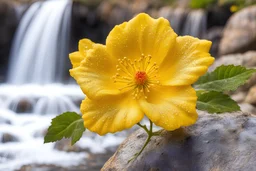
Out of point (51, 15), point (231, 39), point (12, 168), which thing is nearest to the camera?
point (12, 168)

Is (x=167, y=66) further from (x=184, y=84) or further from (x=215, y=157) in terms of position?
(x=215, y=157)

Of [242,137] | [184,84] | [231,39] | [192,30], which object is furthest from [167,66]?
[192,30]

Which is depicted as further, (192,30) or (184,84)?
(192,30)

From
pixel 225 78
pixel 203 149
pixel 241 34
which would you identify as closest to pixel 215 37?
pixel 241 34

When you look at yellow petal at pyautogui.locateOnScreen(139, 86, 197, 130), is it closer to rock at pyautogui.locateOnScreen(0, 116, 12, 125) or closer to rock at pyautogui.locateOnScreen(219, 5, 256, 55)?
rock at pyautogui.locateOnScreen(0, 116, 12, 125)

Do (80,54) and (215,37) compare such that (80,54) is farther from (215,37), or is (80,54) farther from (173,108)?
(215,37)

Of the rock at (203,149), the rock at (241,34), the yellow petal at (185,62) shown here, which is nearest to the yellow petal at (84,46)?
the yellow petal at (185,62)

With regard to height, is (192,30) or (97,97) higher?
(97,97)
